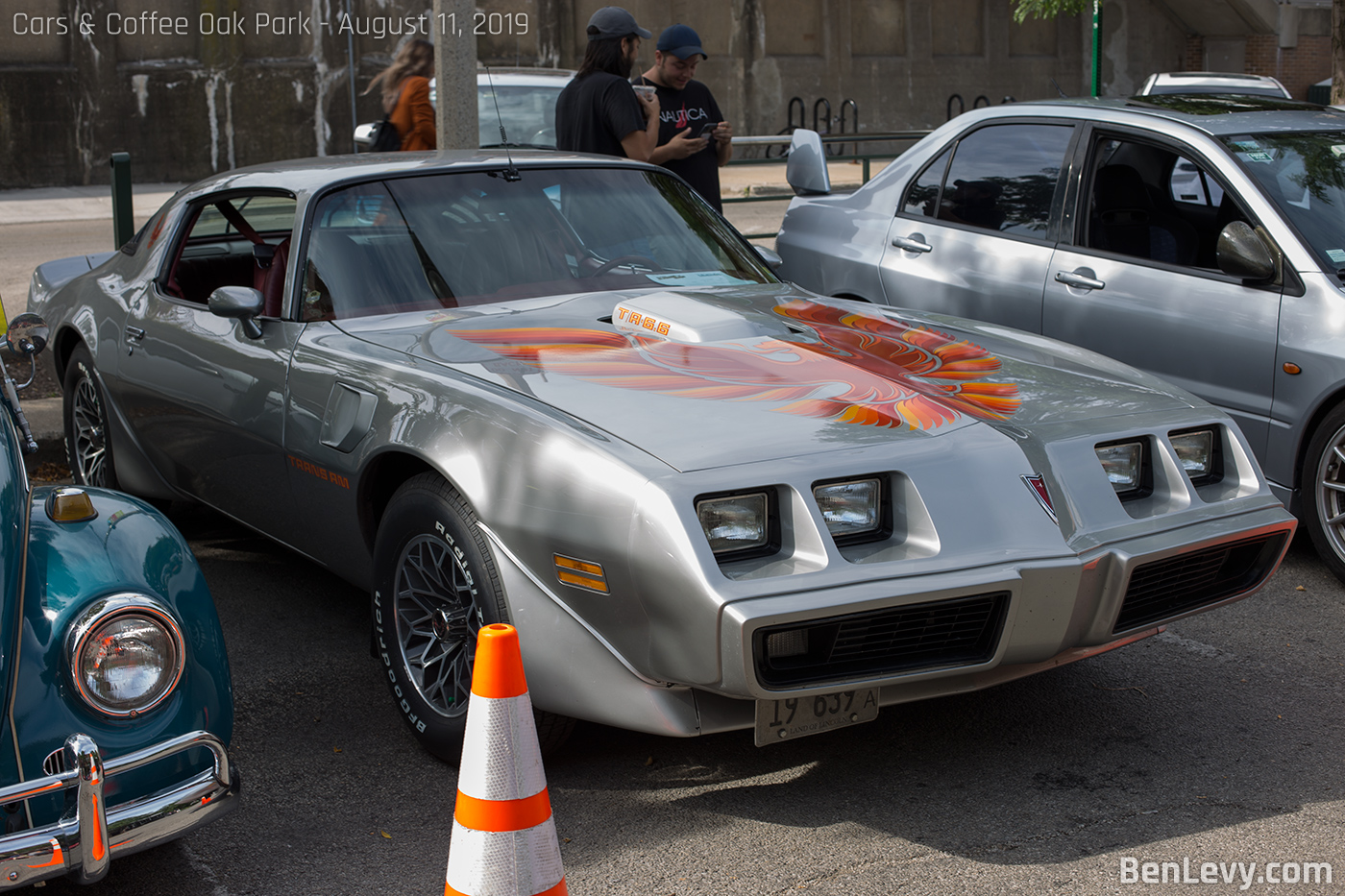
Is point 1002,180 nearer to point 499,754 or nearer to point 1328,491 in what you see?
point 1328,491

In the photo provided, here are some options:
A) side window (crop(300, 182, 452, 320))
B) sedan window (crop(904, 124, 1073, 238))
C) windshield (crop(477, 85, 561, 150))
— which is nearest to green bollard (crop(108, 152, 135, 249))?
windshield (crop(477, 85, 561, 150))

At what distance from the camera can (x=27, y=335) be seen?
3465mm

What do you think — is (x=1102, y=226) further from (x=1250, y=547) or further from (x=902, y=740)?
(x=902, y=740)

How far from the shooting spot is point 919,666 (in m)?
3.00

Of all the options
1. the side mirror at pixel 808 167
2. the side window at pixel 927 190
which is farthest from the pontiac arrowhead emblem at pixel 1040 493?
the side mirror at pixel 808 167

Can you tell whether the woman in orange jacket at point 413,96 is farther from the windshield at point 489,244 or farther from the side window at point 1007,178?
the windshield at point 489,244

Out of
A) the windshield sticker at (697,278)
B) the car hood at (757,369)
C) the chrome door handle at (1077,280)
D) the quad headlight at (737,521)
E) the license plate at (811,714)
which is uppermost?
the windshield sticker at (697,278)

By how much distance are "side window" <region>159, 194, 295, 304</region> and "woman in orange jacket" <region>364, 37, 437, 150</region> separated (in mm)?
1864

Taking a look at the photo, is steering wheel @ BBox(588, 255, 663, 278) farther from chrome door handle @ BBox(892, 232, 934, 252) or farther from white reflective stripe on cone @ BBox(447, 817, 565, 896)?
white reflective stripe on cone @ BBox(447, 817, 565, 896)

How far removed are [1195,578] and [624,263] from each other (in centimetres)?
204

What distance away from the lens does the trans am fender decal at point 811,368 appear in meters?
3.28

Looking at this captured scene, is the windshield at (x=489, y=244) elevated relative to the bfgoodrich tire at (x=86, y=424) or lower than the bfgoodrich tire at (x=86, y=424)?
elevated

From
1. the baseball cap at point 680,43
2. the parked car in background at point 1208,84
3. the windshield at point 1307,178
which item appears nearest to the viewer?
the windshield at point 1307,178

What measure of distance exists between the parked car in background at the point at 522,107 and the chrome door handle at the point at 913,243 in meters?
5.74
